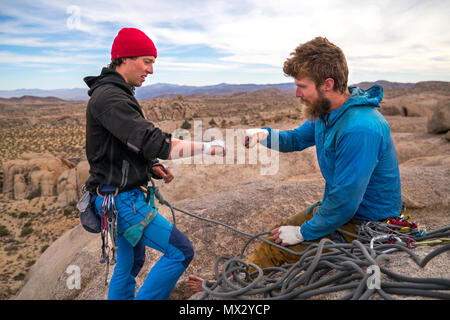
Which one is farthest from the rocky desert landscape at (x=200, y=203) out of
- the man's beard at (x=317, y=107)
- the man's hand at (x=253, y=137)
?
the man's hand at (x=253, y=137)

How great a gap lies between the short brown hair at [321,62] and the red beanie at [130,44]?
1.20 m

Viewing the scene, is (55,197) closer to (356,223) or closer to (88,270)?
(88,270)

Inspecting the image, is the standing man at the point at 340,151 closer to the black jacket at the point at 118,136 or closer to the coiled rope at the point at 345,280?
the coiled rope at the point at 345,280

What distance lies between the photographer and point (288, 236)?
2.56 metres

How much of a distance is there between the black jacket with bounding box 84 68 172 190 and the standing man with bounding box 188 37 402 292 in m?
1.15

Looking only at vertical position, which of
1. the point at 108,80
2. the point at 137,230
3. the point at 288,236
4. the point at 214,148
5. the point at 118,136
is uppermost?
the point at 108,80

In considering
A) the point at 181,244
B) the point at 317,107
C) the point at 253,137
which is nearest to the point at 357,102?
the point at 317,107

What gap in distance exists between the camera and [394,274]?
5.57 feet

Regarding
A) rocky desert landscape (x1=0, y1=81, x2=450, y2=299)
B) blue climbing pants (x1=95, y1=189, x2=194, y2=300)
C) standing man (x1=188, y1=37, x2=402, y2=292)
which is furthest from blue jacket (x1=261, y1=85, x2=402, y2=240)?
blue climbing pants (x1=95, y1=189, x2=194, y2=300)

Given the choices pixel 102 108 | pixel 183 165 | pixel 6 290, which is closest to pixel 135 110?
pixel 102 108

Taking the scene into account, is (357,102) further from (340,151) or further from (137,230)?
(137,230)

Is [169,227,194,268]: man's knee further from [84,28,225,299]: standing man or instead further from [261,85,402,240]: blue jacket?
[261,85,402,240]: blue jacket

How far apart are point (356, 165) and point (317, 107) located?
2.10 feet

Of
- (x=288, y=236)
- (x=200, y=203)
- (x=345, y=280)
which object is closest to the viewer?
(x=345, y=280)
